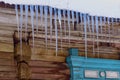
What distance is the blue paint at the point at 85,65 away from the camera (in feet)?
22.9

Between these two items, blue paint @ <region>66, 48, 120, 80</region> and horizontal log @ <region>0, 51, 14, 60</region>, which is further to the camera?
blue paint @ <region>66, 48, 120, 80</region>

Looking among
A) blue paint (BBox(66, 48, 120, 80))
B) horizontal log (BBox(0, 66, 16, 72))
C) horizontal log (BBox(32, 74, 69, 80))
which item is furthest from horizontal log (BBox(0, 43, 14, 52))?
blue paint (BBox(66, 48, 120, 80))

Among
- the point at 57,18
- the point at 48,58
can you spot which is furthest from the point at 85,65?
the point at 57,18

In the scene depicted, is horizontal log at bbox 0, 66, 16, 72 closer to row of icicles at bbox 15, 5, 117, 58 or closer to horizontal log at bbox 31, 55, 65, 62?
horizontal log at bbox 31, 55, 65, 62

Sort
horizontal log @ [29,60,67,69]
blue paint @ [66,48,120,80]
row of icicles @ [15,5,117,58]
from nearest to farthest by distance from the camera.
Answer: row of icicles @ [15,5,117,58] → horizontal log @ [29,60,67,69] → blue paint @ [66,48,120,80]

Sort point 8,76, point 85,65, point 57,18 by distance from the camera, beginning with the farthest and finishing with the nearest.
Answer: point 85,65
point 57,18
point 8,76

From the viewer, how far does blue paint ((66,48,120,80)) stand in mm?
6977

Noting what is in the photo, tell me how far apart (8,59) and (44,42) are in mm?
716

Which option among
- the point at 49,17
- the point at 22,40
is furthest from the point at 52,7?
the point at 22,40

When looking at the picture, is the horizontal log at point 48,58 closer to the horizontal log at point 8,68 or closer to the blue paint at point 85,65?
the blue paint at point 85,65

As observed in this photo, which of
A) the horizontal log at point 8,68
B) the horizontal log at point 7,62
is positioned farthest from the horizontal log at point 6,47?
the horizontal log at point 8,68

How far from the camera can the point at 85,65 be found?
23.3 ft

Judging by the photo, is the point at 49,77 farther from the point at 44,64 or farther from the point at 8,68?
the point at 8,68

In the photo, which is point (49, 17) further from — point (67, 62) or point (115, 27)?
point (115, 27)
